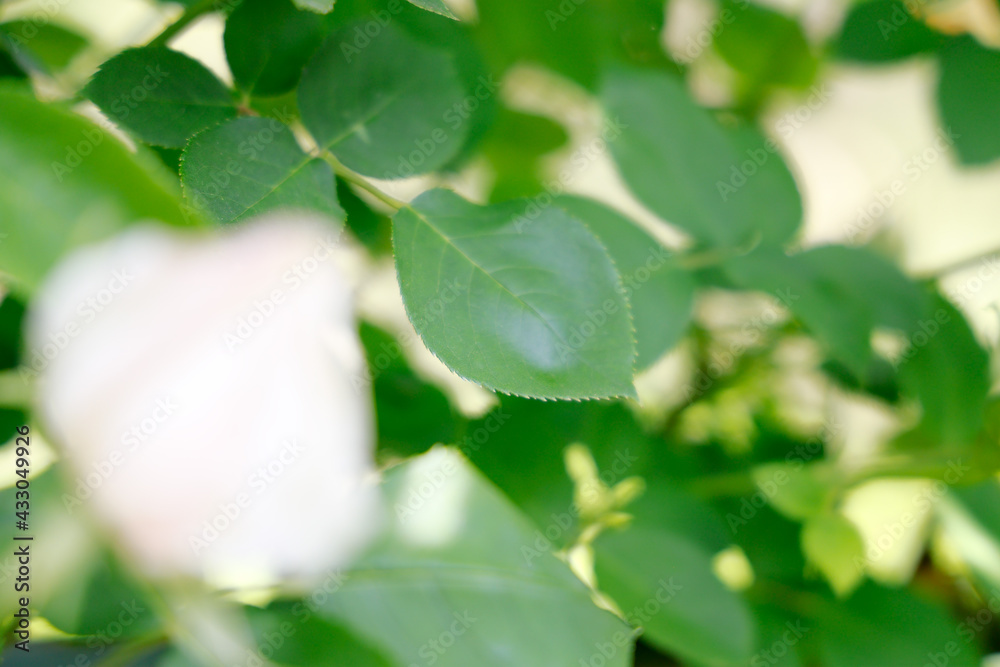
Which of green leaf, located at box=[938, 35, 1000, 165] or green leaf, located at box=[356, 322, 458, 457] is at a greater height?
green leaf, located at box=[938, 35, 1000, 165]

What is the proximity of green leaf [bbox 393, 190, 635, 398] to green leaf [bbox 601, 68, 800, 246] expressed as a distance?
194 mm

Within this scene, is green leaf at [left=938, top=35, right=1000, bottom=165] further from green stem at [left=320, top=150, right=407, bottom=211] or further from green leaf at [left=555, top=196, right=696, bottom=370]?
green stem at [left=320, top=150, right=407, bottom=211]

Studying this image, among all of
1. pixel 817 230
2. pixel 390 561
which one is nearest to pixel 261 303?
pixel 390 561

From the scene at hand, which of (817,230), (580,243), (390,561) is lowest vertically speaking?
(817,230)

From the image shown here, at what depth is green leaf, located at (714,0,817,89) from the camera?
579 millimetres

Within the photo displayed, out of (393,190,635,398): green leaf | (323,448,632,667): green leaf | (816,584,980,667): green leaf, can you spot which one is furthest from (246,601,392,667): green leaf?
(816,584,980,667): green leaf

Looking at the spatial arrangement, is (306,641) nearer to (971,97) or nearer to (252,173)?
(252,173)

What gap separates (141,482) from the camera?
0.14m

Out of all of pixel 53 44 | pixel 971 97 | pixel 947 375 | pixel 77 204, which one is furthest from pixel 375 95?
pixel 971 97

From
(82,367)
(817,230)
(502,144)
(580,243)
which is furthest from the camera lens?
(817,230)

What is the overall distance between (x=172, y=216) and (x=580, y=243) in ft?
0.46

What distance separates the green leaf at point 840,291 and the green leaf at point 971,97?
6.5 inches

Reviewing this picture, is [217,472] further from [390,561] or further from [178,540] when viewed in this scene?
[390,561]

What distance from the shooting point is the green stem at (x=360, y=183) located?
0.83 feet
